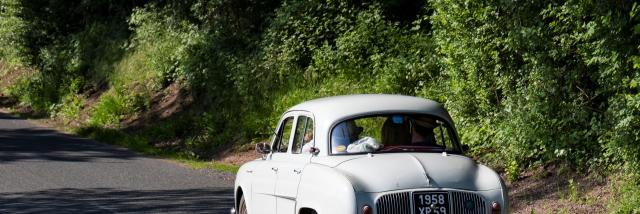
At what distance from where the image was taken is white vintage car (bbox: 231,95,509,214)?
8430 mm

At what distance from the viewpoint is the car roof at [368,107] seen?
9.55m

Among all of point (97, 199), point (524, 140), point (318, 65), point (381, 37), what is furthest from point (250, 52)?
point (524, 140)

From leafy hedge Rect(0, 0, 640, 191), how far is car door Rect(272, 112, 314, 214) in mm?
3515

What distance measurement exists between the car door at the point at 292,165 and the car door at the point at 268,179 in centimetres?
8

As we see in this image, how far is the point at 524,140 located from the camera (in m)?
14.1

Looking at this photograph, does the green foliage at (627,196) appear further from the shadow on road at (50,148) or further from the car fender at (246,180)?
the shadow on road at (50,148)

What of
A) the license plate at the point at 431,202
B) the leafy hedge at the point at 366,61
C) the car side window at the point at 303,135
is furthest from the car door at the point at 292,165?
the leafy hedge at the point at 366,61

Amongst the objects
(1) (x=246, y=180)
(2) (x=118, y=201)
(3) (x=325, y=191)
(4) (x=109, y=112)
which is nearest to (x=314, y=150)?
(3) (x=325, y=191)

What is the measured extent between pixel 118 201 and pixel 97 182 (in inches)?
109

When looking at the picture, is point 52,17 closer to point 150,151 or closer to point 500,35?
point 150,151

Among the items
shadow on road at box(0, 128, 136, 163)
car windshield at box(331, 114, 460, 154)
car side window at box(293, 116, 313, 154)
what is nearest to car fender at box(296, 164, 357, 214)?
car windshield at box(331, 114, 460, 154)

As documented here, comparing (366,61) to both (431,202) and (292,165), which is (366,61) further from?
(431,202)

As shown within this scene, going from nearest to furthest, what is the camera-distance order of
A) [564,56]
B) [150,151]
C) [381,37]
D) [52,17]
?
[564,56] < [381,37] < [150,151] < [52,17]

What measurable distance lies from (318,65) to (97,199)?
27.8ft
